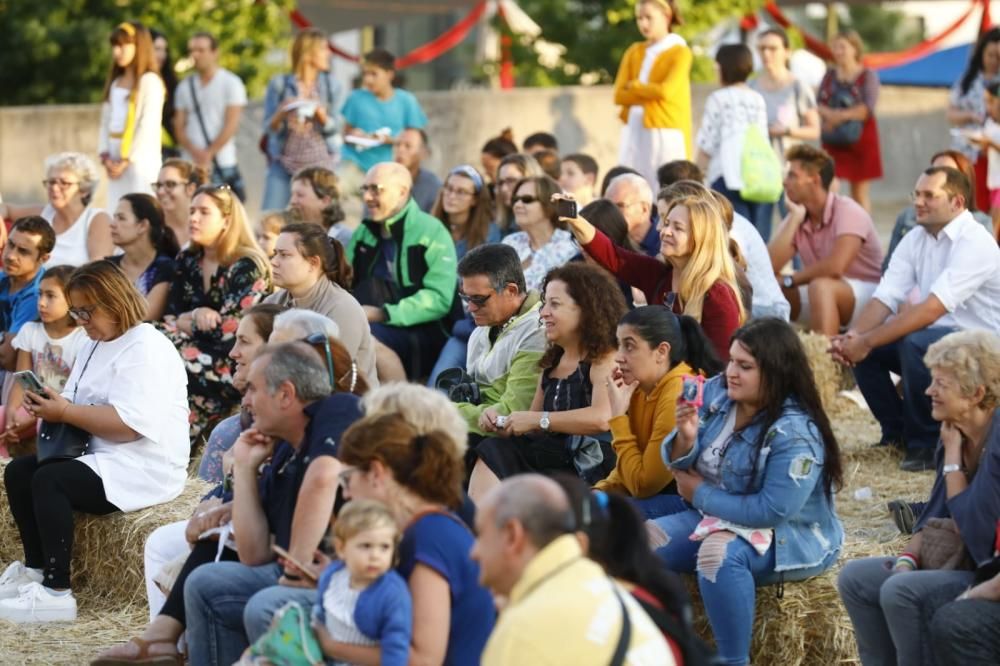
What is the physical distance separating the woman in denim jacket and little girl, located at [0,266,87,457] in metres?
3.45

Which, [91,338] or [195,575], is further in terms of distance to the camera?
[91,338]

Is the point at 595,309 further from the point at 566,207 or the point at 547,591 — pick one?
the point at 547,591

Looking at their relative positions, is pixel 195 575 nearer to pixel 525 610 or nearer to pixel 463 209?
pixel 525 610

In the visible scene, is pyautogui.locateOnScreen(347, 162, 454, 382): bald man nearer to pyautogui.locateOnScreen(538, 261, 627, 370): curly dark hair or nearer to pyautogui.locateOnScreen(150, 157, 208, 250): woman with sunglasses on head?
pyautogui.locateOnScreen(150, 157, 208, 250): woman with sunglasses on head

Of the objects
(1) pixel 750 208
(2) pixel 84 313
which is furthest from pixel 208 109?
(2) pixel 84 313

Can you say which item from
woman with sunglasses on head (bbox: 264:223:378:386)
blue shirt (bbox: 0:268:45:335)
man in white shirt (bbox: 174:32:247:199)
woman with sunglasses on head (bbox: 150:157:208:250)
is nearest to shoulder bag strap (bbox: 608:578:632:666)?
woman with sunglasses on head (bbox: 264:223:378:386)

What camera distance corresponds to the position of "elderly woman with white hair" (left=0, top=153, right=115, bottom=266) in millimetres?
9703

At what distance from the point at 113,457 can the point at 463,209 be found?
11.0 ft

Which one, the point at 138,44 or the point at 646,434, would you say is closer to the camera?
the point at 646,434

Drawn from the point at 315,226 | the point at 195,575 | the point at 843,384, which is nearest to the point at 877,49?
the point at 843,384

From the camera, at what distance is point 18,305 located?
8492 millimetres

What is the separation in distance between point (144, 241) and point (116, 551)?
2493 millimetres

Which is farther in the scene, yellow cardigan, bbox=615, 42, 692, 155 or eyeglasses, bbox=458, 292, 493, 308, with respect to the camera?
yellow cardigan, bbox=615, 42, 692, 155

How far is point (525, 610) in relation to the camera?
3539 millimetres
